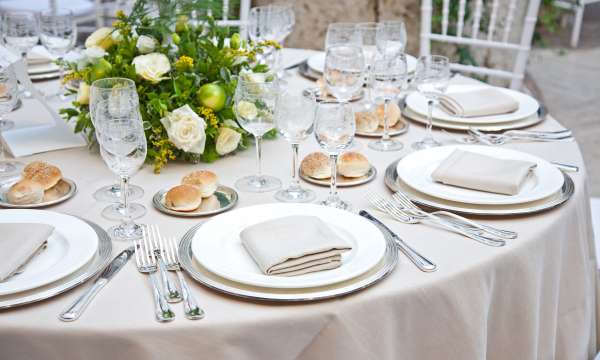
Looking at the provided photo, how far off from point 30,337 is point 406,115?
1.25m

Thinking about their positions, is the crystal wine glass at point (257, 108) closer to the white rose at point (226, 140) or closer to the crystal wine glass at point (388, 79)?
the white rose at point (226, 140)

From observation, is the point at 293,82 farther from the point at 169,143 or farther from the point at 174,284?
the point at 174,284

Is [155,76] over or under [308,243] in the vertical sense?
over

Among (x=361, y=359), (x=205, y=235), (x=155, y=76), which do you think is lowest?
(x=361, y=359)

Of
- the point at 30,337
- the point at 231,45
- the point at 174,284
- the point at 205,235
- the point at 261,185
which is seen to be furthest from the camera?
the point at 231,45

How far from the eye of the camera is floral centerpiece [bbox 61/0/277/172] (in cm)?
164

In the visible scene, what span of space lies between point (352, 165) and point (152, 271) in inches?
21.7

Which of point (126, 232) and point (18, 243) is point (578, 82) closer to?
point (126, 232)

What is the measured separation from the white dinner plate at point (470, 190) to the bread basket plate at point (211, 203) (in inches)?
14.2

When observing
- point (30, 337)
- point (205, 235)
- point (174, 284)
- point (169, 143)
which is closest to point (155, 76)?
point (169, 143)

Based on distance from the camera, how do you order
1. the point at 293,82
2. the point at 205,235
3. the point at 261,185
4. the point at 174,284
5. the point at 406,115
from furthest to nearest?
the point at 293,82 < the point at 406,115 < the point at 261,185 < the point at 205,235 < the point at 174,284

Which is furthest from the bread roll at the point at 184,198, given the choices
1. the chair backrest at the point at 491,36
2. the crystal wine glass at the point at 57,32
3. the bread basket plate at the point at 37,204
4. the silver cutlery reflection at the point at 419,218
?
the chair backrest at the point at 491,36

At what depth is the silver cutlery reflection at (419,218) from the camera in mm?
1289

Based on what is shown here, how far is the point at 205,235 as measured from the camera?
4.16 feet
